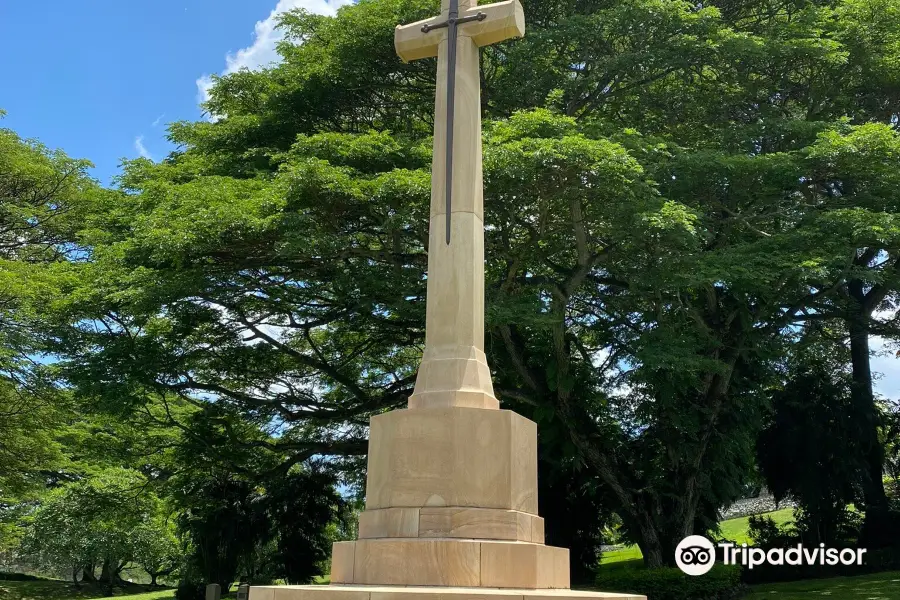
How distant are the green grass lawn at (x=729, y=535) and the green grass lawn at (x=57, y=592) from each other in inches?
605

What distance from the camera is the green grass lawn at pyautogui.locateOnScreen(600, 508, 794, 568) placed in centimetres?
2752

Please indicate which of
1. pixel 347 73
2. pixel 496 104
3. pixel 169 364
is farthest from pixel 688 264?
pixel 169 364

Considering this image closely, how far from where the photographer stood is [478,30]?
9141mm

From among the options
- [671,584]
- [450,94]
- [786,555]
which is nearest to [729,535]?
[786,555]

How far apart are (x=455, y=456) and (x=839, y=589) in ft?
45.6

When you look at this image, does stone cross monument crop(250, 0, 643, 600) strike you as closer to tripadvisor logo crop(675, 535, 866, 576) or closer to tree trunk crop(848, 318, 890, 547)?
tripadvisor logo crop(675, 535, 866, 576)

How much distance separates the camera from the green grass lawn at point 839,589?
16.7 metres

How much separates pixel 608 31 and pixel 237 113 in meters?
9.06

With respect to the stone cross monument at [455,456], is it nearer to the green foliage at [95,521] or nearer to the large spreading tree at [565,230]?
the large spreading tree at [565,230]

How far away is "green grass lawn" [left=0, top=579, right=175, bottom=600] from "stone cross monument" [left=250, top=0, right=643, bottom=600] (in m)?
24.5

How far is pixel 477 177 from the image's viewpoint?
8.83m

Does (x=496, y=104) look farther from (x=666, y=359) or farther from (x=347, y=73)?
(x=666, y=359)

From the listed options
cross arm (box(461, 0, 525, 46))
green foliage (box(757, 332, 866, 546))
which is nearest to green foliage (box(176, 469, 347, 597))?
green foliage (box(757, 332, 866, 546))

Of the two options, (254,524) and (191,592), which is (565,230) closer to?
(254,524)
